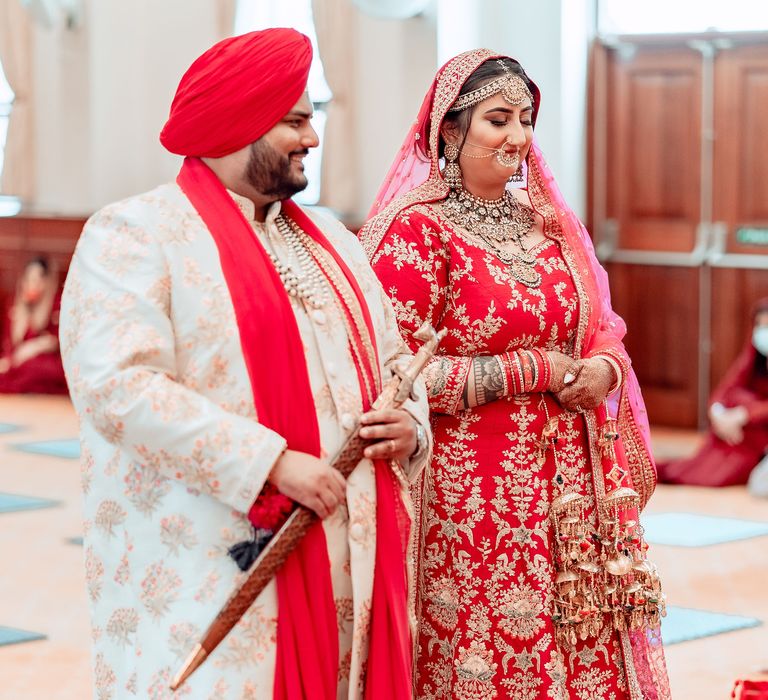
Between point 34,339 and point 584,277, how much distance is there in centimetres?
814

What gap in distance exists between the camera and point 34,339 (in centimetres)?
1093

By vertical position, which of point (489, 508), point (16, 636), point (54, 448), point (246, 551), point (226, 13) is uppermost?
point (226, 13)

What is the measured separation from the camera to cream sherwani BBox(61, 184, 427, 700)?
2312 mm

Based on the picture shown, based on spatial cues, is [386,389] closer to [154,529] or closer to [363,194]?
[154,529]

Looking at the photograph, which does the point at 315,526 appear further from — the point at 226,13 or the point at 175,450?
the point at 226,13

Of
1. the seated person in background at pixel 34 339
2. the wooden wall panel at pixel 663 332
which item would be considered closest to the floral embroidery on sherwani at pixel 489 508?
the wooden wall panel at pixel 663 332

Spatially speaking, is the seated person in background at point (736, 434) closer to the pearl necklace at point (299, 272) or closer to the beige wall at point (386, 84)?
the beige wall at point (386, 84)

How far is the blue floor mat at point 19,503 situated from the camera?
6875 millimetres

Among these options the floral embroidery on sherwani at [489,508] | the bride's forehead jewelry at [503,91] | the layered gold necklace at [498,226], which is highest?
the bride's forehead jewelry at [503,91]

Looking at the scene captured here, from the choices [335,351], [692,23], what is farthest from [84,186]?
[335,351]

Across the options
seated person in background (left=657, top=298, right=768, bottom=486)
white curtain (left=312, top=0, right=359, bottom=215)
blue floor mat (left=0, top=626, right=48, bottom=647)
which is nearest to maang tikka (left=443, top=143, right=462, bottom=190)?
blue floor mat (left=0, top=626, right=48, bottom=647)

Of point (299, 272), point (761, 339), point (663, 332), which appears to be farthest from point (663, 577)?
point (663, 332)

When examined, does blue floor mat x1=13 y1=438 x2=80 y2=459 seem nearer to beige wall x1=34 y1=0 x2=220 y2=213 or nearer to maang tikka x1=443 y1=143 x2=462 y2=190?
beige wall x1=34 y1=0 x2=220 y2=213

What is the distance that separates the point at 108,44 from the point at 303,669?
8731 millimetres
